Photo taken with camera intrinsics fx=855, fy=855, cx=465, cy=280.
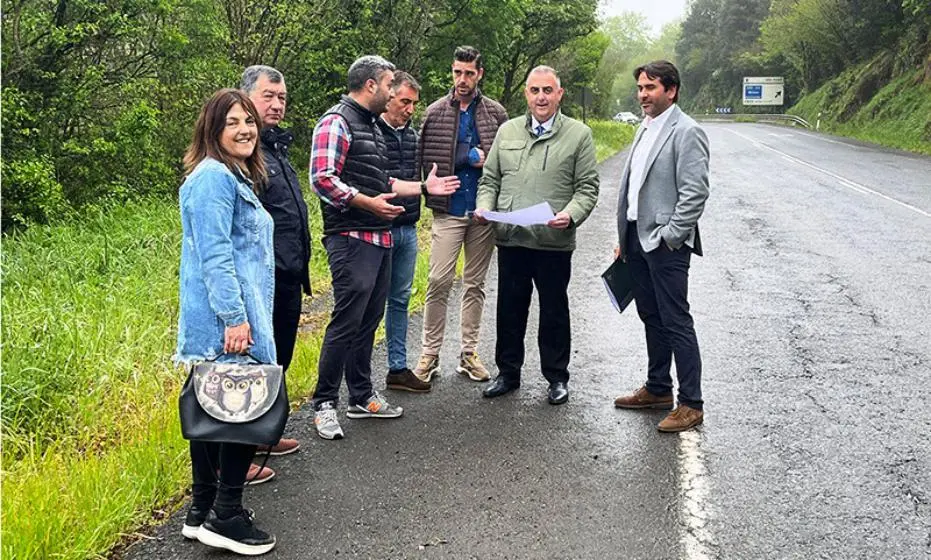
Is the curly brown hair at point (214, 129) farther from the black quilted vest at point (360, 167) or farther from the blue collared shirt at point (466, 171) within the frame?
the blue collared shirt at point (466, 171)

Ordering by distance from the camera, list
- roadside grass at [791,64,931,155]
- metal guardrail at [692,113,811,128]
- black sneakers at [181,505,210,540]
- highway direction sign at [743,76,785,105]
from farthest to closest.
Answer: highway direction sign at [743,76,785,105], metal guardrail at [692,113,811,128], roadside grass at [791,64,931,155], black sneakers at [181,505,210,540]

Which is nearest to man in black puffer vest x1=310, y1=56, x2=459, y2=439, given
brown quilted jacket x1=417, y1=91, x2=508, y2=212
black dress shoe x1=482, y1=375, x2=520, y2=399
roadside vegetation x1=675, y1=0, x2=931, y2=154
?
brown quilted jacket x1=417, y1=91, x2=508, y2=212

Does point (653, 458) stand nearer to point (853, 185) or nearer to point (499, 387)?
point (499, 387)

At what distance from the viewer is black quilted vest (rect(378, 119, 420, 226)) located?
5461 millimetres

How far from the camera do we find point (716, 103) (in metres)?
86.2

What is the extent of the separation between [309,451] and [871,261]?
764 centimetres

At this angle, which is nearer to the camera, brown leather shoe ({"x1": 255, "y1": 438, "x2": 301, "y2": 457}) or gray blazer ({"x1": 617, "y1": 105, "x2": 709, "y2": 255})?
Result: brown leather shoe ({"x1": 255, "y1": 438, "x2": 301, "y2": 457})

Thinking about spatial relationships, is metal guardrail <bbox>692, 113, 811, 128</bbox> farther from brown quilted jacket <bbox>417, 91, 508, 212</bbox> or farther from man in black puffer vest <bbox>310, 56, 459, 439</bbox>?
man in black puffer vest <bbox>310, 56, 459, 439</bbox>

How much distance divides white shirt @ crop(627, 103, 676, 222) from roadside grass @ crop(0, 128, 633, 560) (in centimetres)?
249

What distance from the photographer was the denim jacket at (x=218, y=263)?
3.54 m

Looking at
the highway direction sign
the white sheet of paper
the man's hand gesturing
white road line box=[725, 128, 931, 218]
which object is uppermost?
the highway direction sign

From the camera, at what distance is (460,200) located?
6.03 meters

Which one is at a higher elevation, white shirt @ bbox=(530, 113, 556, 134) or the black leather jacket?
white shirt @ bbox=(530, 113, 556, 134)

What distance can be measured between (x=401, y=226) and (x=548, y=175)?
102 cm
